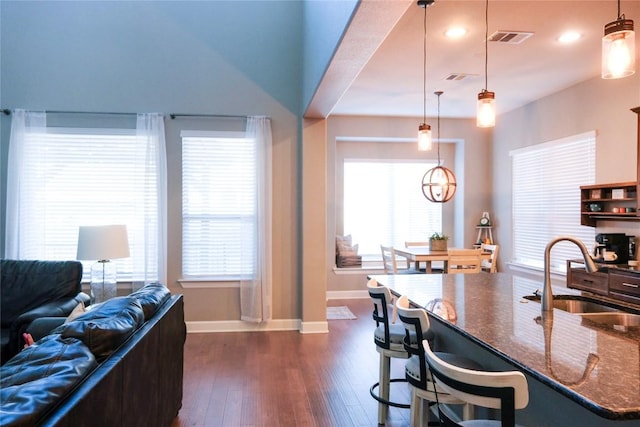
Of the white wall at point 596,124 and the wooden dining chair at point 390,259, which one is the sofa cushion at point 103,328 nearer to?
the wooden dining chair at point 390,259

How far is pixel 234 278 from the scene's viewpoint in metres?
5.09

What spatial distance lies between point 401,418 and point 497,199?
503 centimetres

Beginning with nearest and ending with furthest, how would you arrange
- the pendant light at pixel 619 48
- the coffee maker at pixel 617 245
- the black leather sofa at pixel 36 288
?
the pendant light at pixel 619 48
the black leather sofa at pixel 36 288
the coffee maker at pixel 617 245

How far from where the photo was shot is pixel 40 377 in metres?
1.42

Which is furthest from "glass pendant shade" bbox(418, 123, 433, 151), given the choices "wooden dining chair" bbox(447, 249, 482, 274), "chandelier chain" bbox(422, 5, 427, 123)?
"wooden dining chair" bbox(447, 249, 482, 274)

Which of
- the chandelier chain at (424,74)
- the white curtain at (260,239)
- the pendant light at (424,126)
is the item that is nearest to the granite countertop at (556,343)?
the pendant light at (424,126)

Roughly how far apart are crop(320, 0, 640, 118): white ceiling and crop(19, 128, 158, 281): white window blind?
87.8 inches

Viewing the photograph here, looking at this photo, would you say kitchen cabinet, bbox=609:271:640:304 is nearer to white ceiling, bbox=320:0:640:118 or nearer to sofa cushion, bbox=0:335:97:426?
white ceiling, bbox=320:0:640:118

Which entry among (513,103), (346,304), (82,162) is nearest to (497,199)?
(513,103)

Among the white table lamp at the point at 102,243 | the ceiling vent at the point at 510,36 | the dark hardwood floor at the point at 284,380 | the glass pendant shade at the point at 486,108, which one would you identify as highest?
the ceiling vent at the point at 510,36

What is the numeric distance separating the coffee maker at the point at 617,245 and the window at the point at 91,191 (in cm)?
494

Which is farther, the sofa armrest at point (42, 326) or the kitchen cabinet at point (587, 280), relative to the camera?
the kitchen cabinet at point (587, 280)

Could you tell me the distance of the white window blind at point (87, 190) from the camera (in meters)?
4.80

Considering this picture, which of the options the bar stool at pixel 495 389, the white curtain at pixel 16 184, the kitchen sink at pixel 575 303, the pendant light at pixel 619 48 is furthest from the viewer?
the white curtain at pixel 16 184
